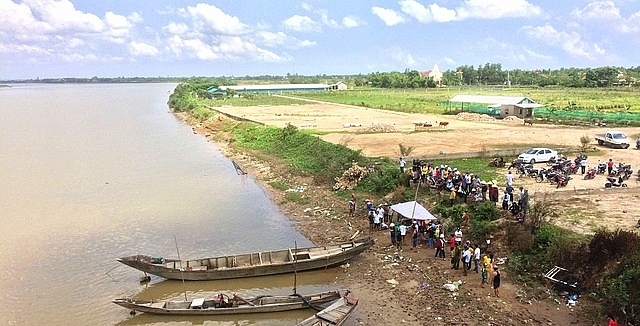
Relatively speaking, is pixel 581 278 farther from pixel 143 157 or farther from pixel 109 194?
pixel 143 157

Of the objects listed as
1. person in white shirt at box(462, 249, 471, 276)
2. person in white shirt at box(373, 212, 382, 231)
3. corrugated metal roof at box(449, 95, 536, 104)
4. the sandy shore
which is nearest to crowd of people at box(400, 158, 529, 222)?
the sandy shore

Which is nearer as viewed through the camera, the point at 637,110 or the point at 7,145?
the point at 7,145

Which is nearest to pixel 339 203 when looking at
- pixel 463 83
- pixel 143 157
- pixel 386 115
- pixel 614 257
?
pixel 614 257

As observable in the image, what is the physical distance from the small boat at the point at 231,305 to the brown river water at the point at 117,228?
363 millimetres

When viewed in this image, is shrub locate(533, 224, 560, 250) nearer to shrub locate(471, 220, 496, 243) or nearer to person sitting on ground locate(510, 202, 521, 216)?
person sitting on ground locate(510, 202, 521, 216)

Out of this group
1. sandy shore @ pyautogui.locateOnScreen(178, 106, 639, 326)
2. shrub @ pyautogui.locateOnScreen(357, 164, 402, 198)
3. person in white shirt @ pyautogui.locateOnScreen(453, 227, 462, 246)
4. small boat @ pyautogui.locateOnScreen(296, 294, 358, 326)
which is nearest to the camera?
small boat @ pyautogui.locateOnScreen(296, 294, 358, 326)

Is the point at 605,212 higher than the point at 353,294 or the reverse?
higher

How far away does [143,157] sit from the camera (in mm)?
46750

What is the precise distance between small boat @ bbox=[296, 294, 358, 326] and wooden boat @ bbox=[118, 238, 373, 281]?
3.61 meters

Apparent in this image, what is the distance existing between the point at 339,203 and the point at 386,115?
142ft

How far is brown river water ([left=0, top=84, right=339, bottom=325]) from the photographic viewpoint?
18.0 metres

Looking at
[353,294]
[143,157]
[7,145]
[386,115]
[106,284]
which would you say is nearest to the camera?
[353,294]

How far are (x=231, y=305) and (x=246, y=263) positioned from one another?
10.8 ft

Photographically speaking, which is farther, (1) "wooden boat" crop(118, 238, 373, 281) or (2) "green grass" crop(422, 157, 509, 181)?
(2) "green grass" crop(422, 157, 509, 181)
